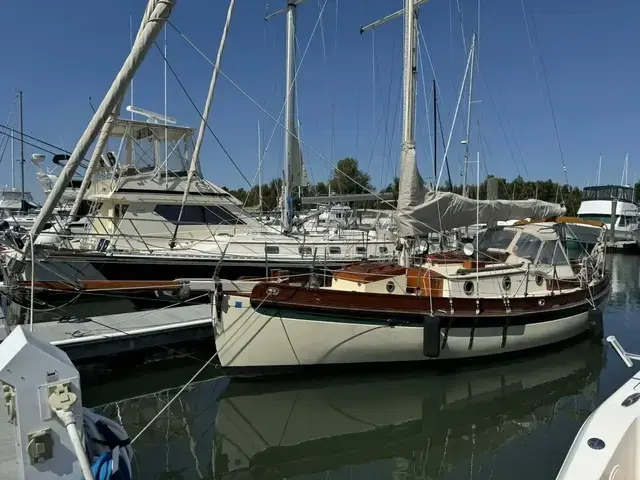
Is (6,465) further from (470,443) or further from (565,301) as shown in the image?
(565,301)

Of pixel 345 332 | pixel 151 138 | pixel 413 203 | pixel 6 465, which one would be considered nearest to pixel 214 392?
pixel 345 332

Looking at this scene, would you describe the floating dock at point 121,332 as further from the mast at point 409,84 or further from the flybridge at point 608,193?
the flybridge at point 608,193

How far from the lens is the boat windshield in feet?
37.3

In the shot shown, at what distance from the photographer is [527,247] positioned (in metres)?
10.9

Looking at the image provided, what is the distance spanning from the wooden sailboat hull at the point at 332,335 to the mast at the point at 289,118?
7951mm

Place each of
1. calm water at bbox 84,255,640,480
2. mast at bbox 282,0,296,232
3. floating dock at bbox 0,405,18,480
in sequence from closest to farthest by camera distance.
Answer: floating dock at bbox 0,405,18,480 → calm water at bbox 84,255,640,480 → mast at bbox 282,0,296,232

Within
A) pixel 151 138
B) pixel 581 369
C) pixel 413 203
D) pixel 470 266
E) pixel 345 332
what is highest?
pixel 151 138

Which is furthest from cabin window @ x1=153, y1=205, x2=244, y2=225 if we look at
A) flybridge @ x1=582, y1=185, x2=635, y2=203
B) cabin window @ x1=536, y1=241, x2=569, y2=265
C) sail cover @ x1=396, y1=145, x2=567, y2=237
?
flybridge @ x1=582, y1=185, x2=635, y2=203

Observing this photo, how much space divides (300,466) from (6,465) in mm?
3262

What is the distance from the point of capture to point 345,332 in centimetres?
827

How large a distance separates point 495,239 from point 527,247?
2.85ft

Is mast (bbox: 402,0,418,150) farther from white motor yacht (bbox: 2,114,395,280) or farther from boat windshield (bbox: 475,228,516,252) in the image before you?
white motor yacht (bbox: 2,114,395,280)

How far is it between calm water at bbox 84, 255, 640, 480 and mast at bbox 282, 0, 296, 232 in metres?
7.26

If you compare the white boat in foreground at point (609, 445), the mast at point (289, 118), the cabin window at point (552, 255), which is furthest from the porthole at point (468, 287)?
the mast at point (289, 118)
